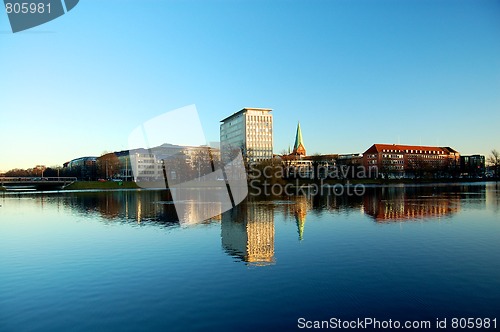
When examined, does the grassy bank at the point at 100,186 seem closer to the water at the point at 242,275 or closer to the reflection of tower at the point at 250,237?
the reflection of tower at the point at 250,237

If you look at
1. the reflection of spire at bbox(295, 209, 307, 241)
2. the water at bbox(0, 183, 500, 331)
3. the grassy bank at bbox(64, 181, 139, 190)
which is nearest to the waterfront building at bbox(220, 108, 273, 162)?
the grassy bank at bbox(64, 181, 139, 190)

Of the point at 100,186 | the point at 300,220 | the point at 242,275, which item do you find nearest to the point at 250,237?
the point at 242,275

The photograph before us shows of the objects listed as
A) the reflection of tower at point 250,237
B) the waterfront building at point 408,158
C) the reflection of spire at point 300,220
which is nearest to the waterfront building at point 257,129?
the waterfront building at point 408,158

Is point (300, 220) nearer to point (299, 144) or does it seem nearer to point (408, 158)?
point (408, 158)

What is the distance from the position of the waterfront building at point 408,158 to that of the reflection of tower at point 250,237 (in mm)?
110922

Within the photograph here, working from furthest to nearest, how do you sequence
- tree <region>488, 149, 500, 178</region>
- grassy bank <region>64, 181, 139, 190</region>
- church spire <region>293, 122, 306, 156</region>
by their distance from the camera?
church spire <region>293, 122, 306, 156</region>
tree <region>488, 149, 500, 178</region>
grassy bank <region>64, 181, 139, 190</region>

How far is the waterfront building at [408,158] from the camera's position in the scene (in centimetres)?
13625

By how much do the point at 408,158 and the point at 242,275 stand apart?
546 feet

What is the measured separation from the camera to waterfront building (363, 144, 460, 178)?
13625 cm

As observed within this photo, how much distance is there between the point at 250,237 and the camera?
20391mm

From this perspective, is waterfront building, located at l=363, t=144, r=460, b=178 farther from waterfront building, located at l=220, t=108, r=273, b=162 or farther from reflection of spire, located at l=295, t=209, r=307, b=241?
reflection of spire, located at l=295, t=209, r=307, b=241

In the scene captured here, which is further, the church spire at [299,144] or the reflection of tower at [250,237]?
the church spire at [299,144]

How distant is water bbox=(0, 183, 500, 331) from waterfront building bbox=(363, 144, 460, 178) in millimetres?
116934

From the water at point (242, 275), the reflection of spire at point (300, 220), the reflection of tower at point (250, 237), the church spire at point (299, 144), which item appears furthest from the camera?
the church spire at point (299, 144)
